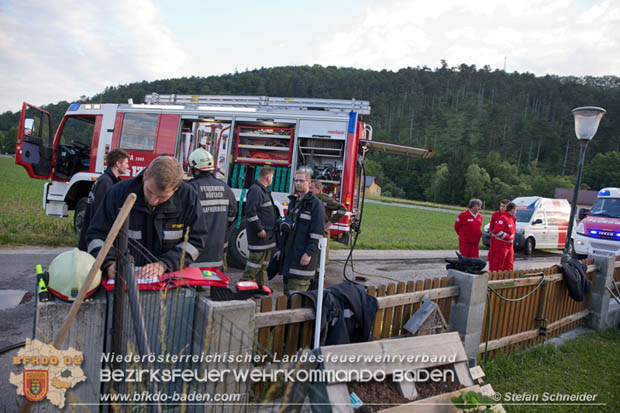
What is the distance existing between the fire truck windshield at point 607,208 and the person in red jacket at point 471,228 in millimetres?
7200

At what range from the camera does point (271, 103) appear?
8.52 metres

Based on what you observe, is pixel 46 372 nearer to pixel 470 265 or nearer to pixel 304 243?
pixel 304 243

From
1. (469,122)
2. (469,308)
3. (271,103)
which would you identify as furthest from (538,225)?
(469,122)

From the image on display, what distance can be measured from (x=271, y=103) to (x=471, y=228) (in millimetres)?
4953

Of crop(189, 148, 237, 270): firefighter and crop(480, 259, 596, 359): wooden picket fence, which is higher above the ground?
crop(189, 148, 237, 270): firefighter

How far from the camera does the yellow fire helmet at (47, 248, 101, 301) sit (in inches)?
77.0

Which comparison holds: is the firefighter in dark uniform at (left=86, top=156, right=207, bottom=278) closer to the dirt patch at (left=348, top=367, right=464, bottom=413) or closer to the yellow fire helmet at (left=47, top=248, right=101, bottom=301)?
the yellow fire helmet at (left=47, top=248, right=101, bottom=301)

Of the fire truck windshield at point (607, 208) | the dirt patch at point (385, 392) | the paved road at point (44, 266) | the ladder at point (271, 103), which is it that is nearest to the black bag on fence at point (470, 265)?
the dirt patch at point (385, 392)

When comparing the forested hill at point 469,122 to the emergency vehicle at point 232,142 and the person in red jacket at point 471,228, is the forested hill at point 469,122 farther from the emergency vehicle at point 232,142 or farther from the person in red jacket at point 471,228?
the person in red jacket at point 471,228

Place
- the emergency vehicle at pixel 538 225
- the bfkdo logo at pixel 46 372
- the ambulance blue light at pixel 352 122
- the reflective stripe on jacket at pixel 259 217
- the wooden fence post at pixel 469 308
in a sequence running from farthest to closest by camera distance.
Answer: the emergency vehicle at pixel 538 225, the ambulance blue light at pixel 352 122, the reflective stripe on jacket at pixel 259 217, the wooden fence post at pixel 469 308, the bfkdo logo at pixel 46 372

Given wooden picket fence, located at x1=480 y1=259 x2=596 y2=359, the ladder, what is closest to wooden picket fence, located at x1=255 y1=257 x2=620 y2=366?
wooden picket fence, located at x1=480 y1=259 x2=596 y2=359

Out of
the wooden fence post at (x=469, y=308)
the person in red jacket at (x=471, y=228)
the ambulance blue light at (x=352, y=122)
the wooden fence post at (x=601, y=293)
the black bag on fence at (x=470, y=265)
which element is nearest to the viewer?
the wooden fence post at (x=469, y=308)

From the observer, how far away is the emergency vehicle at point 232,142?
7.80 m

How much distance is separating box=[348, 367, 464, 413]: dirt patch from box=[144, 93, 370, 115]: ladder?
5767 mm
